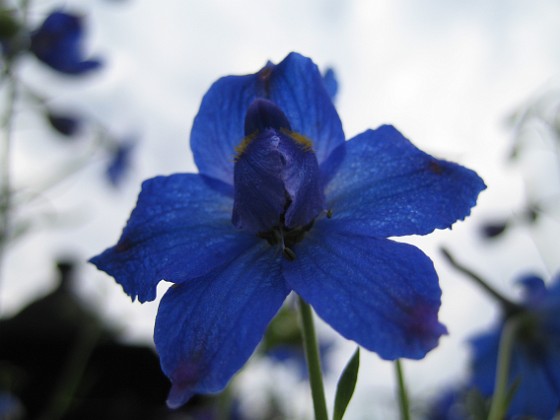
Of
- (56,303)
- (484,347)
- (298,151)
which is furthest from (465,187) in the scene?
(56,303)

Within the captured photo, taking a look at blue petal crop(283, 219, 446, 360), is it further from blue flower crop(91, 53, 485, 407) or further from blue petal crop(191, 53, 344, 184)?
blue petal crop(191, 53, 344, 184)

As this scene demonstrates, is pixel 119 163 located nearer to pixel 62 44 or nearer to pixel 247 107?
pixel 62 44

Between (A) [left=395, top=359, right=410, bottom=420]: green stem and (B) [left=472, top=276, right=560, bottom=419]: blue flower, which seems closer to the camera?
(A) [left=395, top=359, right=410, bottom=420]: green stem

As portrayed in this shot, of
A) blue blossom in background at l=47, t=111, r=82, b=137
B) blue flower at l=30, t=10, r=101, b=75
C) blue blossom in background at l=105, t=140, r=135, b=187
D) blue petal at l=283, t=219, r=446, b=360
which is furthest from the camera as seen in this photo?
blue blossom in background at l=105, t=140, r=135, b=187

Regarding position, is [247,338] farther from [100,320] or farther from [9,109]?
[100,320]

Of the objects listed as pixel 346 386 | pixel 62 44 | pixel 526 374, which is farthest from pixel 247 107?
pixel 62 44

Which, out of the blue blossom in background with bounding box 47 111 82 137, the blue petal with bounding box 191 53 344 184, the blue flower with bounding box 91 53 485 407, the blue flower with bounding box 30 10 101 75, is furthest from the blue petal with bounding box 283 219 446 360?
the blue blossom in background with bounding box 47 111 82 137

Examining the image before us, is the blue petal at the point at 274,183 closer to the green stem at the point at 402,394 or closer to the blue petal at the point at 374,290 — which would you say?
the blue petal at the point at 374,290
